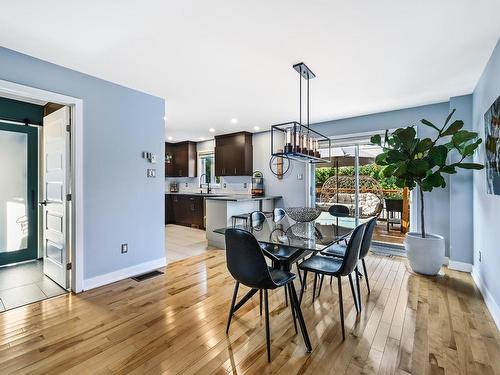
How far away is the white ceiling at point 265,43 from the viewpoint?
1.84 meters

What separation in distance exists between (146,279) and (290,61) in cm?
305

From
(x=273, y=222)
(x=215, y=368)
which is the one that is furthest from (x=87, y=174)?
(x=215, y=368)

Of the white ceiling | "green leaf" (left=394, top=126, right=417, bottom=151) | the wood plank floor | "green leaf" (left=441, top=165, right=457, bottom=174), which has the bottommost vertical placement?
the wood plank floor

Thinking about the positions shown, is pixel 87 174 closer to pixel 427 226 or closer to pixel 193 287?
pixel 193 287

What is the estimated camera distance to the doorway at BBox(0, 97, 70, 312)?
9.50 ft

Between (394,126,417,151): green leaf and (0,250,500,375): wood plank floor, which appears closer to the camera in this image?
(0,250,500,375): wood plank floor

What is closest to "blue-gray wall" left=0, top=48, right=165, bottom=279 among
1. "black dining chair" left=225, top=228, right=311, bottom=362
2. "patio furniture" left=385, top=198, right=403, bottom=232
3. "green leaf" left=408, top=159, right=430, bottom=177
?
"black dining chair" left=225, top=228, right=311, bottom=362

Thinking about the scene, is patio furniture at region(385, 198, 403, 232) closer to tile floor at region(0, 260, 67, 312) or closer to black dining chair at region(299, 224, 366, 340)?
black dining chair at region(299, 224, 366, 340)

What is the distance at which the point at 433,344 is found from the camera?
1943 millimetres

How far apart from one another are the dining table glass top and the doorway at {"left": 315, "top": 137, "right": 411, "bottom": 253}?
7.18 ft

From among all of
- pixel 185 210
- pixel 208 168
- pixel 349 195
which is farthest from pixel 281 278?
pixel 208 168

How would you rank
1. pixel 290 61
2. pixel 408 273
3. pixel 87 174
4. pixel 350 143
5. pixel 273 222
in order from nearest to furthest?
pixel 290 61 < pixel 87 174 < pixel 273 222 < pixel 408 273 < pixel 350 143

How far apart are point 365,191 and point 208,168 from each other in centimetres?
426

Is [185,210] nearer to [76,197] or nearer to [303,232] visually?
[76,197]
